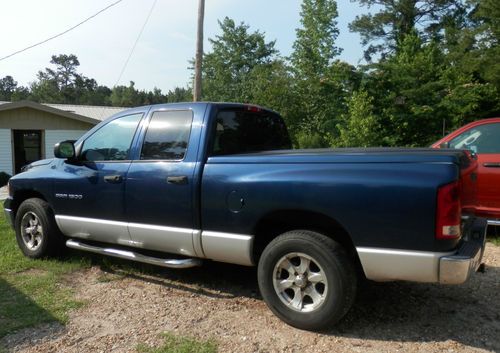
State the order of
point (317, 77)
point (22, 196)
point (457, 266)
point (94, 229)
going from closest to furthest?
point (457, 266)
point (94, 229)
point (22, 196)
point (317, 77)

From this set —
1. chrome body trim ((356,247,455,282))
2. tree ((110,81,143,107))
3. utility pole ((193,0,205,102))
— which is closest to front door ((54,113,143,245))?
chrome body trim ((356,247,455,282))

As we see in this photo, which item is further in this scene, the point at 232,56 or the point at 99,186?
the point at 232,56

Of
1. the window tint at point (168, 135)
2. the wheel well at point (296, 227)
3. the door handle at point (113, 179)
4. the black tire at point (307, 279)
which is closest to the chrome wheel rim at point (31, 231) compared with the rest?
the door handle at point (113, 179)

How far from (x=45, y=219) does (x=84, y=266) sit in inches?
28.6

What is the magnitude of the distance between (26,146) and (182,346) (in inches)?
813

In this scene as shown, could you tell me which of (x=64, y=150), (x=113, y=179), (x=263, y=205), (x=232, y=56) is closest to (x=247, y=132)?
(x=263, y=205)

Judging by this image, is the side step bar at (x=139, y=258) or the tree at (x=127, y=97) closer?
the side step bar at (x=139, y=258)

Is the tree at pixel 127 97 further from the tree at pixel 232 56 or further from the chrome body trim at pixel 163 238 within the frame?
the chrome body trim at pixel 163 238

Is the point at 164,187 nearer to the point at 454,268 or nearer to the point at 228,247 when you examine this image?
the point at 228,247

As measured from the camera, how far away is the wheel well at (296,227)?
12.5 feet

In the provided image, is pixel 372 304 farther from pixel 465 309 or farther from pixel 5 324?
pixel 5 324

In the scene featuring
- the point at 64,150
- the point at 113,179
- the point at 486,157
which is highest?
the point at 64,150

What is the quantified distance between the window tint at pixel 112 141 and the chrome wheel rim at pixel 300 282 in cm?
214

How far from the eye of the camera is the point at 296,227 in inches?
160
